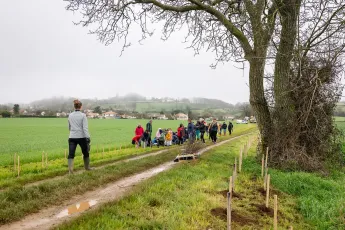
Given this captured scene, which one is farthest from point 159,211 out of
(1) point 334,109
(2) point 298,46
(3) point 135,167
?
(1) point 334,109

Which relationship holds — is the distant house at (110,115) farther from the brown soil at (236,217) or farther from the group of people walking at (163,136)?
the brown soil at (236,217)

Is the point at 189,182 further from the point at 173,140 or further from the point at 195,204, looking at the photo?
the point at 173,140

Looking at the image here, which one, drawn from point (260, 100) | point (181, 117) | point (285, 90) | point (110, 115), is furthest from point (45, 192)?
point (110, 115)

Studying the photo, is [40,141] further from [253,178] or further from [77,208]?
[77,208]

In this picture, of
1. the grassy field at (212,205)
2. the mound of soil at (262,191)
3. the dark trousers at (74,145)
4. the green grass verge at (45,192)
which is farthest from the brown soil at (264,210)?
the dark trousers at (74,145)

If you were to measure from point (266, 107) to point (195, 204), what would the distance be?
7139 mm

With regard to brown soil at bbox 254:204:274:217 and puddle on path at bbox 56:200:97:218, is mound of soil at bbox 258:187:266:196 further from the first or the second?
puddle on path at bbox 56:200:97:218

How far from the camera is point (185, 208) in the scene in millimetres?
5637

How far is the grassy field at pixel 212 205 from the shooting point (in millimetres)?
4844

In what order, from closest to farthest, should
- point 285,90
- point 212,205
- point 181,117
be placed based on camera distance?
point 212,205 < point 285,90 < point 181,117

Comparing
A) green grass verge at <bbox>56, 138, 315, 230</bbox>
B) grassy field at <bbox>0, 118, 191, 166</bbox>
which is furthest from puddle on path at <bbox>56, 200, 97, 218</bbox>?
grassy field at <bbox>0, 118, 191, 166</bbox>

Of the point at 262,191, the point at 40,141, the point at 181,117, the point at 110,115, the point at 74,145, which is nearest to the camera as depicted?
the point at 262,191

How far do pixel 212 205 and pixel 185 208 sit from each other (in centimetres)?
68

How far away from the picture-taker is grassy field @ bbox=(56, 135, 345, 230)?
191 inches
